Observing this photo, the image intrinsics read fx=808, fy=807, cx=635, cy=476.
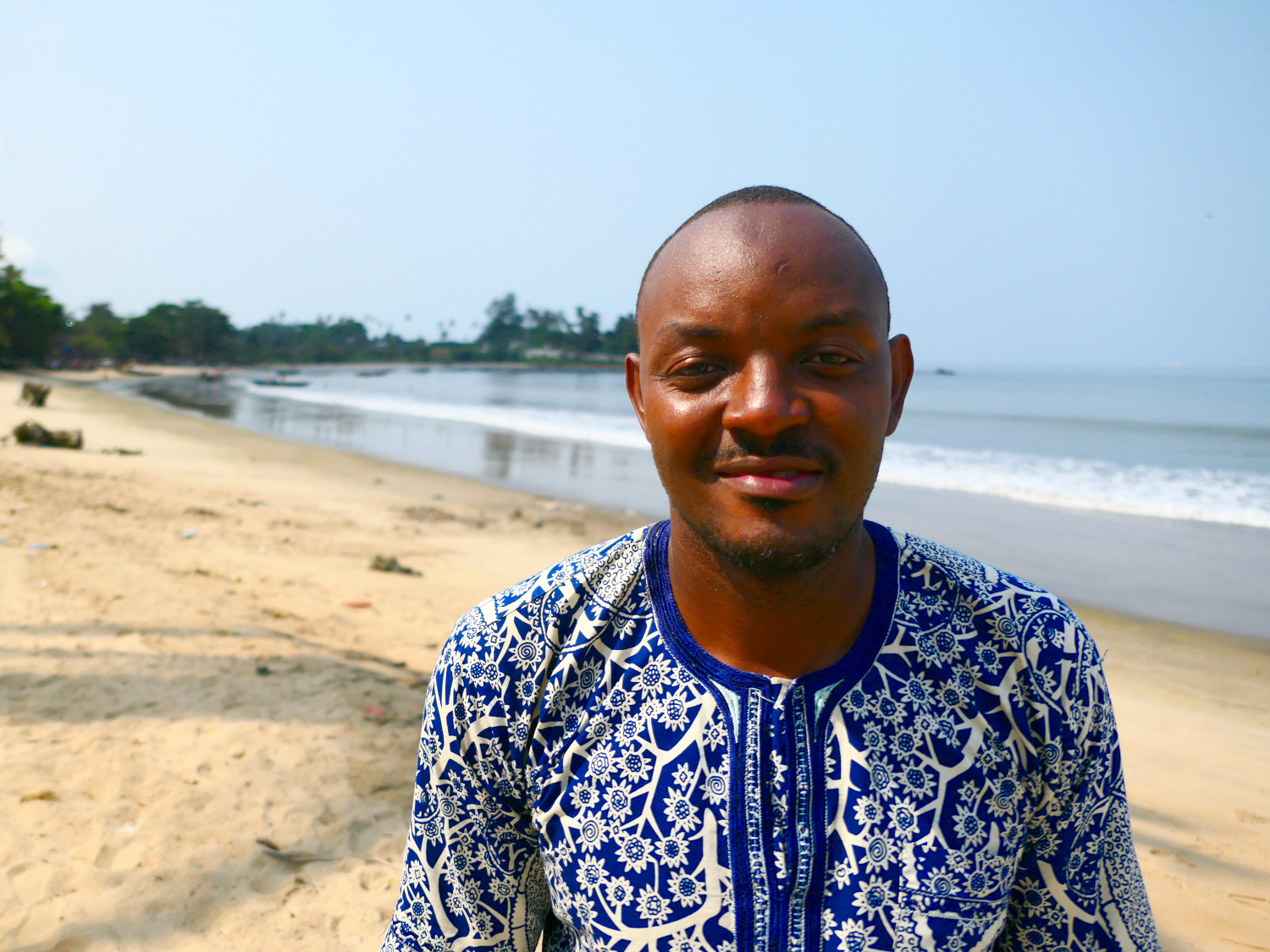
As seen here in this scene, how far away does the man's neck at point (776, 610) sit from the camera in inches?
48.1

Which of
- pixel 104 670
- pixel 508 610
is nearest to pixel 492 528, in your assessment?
pixel 104 670

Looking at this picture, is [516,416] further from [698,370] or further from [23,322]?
[23,322]

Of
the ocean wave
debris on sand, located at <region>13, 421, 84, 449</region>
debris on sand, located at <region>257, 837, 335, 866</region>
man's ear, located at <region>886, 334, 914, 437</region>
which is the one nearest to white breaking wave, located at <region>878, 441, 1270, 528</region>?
the ocean wave

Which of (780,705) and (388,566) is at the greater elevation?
(780,705)

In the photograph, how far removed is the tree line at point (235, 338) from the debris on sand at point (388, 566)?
5031 millimetres

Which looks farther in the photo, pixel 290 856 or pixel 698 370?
pixel 290 856

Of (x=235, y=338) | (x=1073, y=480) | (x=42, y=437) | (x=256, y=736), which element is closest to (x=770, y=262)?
(x=256, y=736)

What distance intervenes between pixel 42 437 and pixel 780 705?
15.7m

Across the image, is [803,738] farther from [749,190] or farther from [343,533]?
[343,533]

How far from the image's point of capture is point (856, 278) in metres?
1.21

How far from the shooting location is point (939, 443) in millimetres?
22719

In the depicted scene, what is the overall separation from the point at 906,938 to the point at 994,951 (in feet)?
1.18

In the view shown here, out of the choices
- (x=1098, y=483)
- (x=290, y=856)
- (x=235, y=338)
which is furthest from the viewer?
(x=235, y=338)

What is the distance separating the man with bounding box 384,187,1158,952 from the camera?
1135 mm
